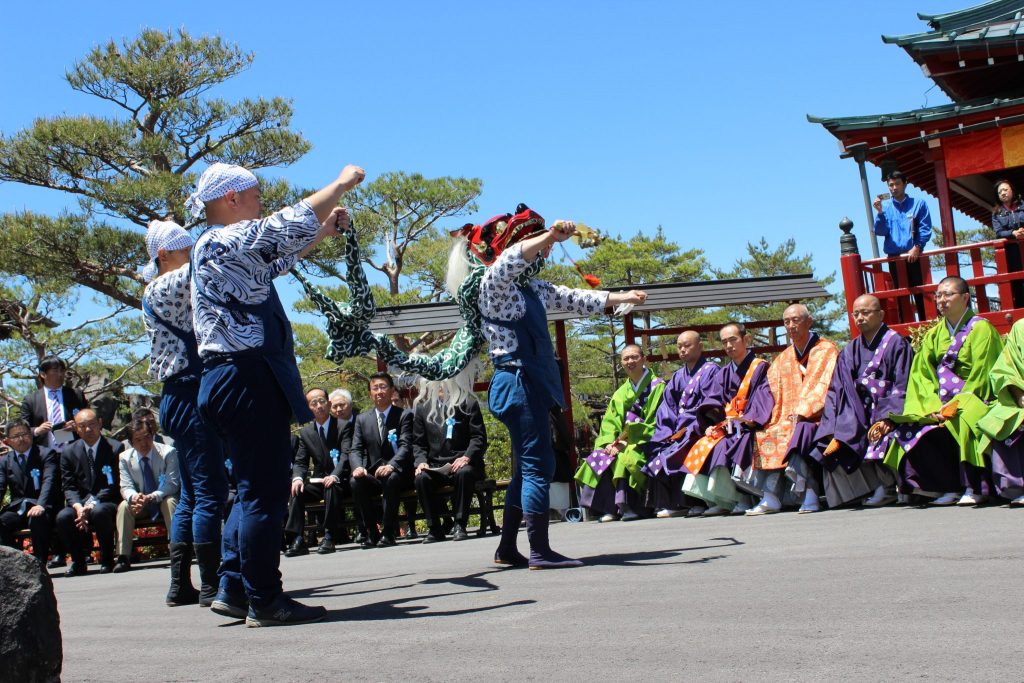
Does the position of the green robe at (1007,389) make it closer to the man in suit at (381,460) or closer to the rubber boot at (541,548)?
the rubber boot at (541,548)

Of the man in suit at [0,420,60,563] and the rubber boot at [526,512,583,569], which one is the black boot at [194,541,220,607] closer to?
the rubber boot at [526,512,583,569]

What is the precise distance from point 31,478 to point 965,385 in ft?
27.1

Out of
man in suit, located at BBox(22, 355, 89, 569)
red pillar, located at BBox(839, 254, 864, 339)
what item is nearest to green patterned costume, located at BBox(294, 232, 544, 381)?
man in suit, located at BBox(22, 355, 89, 569)

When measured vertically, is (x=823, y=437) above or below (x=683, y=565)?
above

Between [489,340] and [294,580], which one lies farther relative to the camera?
[294,580]

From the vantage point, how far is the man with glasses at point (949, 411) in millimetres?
7316

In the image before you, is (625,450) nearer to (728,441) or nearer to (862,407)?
(728,441)

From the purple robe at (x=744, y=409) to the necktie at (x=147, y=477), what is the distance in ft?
16.7

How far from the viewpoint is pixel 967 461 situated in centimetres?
729

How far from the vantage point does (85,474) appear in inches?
383

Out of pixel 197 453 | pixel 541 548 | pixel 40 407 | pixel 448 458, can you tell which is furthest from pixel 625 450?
pixel 40 407

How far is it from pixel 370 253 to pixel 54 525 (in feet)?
52.0

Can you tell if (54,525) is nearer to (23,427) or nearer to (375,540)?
(23,427)

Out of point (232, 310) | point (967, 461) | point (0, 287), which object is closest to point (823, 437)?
point (967, 461)
